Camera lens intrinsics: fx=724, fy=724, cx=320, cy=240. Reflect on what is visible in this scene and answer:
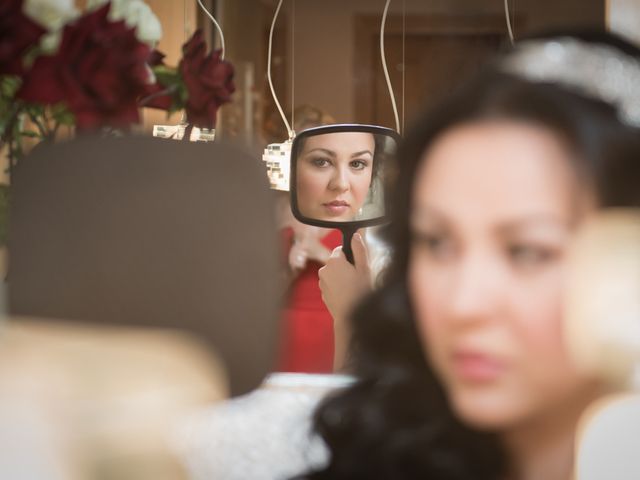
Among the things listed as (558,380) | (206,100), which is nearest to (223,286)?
(206,100)

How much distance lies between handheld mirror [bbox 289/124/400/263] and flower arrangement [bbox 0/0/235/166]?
0.10 metres

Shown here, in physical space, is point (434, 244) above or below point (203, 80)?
below

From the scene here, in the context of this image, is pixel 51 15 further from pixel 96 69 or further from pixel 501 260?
pixel 501 260

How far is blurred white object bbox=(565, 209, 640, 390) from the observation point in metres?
0.47

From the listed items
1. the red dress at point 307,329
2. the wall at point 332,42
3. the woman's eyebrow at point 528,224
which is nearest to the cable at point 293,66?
the wall at point 332,42

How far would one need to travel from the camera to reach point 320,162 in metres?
0.58

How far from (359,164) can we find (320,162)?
0.03 metres

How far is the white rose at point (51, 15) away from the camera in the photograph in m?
0.62

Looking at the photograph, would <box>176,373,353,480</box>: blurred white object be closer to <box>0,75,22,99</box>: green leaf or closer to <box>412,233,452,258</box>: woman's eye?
<box>412,233,452,258</box>: woman's eye

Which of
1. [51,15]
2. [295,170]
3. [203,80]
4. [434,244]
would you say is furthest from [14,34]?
[434,244]

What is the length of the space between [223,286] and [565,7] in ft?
1.13

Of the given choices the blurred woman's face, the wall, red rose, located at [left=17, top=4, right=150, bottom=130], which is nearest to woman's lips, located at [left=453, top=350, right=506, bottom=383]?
the blurred woman's face

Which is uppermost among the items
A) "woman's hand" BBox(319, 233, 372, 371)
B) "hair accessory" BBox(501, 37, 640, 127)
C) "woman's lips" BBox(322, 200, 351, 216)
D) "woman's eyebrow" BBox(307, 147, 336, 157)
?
"hair accessory" BBox(501, 37, 640, 127)

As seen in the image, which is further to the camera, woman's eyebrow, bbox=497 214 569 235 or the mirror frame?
the mirror frame
